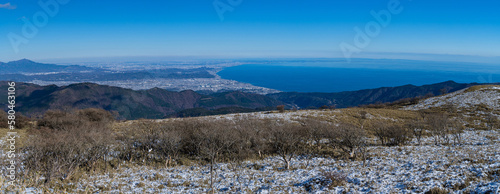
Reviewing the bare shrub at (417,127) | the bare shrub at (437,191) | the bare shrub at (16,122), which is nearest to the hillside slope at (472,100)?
the bare shrub at (417,127)

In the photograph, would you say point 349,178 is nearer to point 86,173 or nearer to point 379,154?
point 379,154

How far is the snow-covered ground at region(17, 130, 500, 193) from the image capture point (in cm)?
1358

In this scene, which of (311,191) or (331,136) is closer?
(311,191)

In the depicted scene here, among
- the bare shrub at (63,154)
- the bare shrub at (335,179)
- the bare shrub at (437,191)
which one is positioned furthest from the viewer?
the bare shrub at (63,154)

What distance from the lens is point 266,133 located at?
26.4m

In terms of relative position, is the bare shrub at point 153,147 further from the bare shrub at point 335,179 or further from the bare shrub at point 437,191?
the bare shrub at point 437,191

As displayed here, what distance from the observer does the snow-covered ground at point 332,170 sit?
1358 cm

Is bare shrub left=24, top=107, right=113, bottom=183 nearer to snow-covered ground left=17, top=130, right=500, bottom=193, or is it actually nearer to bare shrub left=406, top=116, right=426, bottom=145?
snow-covered ground left=17, top=130, right=500, bottom=193

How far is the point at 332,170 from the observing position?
61.2 feet

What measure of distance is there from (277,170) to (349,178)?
6.45 metres

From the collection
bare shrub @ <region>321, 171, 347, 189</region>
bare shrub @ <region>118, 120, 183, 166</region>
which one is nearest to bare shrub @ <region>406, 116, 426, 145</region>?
bare shrub @ <region>321, 171, 347, 189</region>

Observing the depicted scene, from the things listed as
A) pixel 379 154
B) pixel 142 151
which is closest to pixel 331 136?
pixel 379 154

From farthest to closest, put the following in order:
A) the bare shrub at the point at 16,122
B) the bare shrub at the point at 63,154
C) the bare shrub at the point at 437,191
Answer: the bare shrub at the point at 16,122
the bare shrub at the point at 63,154
the bare shrub at the point at 437,191

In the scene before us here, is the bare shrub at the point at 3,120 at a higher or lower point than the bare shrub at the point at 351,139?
lower
